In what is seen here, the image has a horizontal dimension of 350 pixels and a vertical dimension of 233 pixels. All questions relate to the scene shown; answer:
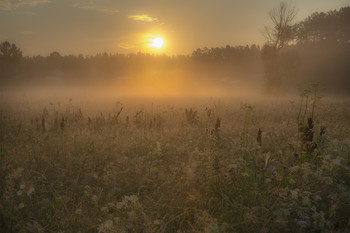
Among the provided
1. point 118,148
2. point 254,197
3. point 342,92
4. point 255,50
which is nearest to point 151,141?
point 118,148

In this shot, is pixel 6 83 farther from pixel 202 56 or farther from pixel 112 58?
pixel 202 56

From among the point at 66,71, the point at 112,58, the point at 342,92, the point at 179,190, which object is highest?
the point at 112,58

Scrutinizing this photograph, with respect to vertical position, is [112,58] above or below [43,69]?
above

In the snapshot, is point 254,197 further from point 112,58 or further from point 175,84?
point 112,58

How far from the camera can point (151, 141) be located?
6020mm

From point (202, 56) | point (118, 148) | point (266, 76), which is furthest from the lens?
point (202, 56)

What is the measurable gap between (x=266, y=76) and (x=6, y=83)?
5134 centimetres

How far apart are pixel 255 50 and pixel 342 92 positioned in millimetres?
30368

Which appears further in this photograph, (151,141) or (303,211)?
(151,141)

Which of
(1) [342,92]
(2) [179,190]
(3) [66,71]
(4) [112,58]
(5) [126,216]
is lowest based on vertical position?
(5) [126,216]

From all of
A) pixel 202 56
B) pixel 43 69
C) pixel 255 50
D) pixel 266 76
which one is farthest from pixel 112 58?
pixel 266 76

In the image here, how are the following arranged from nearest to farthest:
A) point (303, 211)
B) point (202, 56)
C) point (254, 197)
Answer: point (303, 211) → point (254, 197) → point (202, 56)

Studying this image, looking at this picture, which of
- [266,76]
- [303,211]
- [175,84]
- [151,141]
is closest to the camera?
[303,211]

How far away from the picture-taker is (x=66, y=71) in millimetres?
56688
